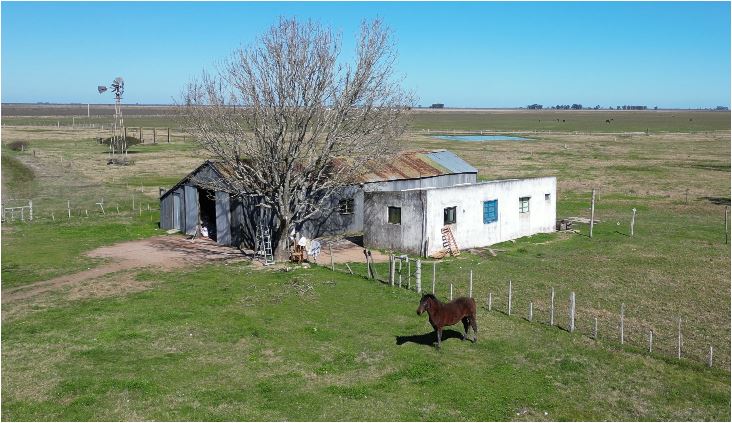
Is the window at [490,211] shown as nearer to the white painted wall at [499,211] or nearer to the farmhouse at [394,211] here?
the farmhouse at [394,211]

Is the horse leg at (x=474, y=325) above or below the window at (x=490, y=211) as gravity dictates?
below

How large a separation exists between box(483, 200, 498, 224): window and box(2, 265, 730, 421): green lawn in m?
11.6

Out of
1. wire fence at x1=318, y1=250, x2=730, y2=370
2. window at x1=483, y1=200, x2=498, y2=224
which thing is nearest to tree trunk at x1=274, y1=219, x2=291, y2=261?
wire fence at x1=318, y1=250, x2=730, y2=370

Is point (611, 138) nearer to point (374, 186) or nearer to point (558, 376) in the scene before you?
point (374, 186)

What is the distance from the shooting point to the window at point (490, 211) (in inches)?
1287

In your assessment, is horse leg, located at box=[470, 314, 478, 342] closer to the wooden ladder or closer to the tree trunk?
the wooden ladder

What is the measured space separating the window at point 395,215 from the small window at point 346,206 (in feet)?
13.3

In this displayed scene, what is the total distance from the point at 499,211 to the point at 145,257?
56.2 ft

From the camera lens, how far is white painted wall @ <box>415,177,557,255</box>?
30469mm

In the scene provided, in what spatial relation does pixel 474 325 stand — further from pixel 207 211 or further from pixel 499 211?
pixel 207 211

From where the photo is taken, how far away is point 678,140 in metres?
112

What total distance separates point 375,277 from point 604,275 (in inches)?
360

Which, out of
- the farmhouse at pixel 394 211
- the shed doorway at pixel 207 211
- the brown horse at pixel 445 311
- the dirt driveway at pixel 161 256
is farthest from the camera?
the shed doorway at pixel 207 211

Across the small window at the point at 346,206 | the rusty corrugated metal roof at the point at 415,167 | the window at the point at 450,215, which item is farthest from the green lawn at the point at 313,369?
the rusty corrugated metal roof at the point at 415,167
